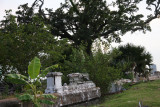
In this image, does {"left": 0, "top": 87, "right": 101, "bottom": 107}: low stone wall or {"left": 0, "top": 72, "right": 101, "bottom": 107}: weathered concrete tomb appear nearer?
{"left": 0, "top": 87, "right": 101, "bottom": 107}: low stone wall

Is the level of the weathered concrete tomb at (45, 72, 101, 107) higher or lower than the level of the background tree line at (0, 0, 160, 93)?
lower

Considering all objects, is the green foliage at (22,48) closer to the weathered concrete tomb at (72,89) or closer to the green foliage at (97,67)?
the green foliage at (97,67)

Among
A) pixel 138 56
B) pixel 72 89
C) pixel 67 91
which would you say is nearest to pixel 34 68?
pixel 67 91

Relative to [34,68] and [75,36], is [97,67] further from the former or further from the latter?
[75,36]

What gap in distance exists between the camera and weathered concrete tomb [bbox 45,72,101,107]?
8281 mm

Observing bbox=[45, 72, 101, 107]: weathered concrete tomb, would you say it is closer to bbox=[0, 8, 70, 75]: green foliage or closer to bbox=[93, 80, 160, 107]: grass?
bbox=[93, 80, 160, 107]: grass

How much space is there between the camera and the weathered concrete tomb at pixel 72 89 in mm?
8281

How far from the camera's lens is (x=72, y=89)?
9.20 m

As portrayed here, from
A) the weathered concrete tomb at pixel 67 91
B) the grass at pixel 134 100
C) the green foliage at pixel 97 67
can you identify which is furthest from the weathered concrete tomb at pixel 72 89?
the grass at pixel 134 100

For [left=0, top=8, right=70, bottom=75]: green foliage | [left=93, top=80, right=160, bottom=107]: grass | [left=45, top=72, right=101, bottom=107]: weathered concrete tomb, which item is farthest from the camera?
[left=0, top=8, right=70, bottom=75]: green foliage

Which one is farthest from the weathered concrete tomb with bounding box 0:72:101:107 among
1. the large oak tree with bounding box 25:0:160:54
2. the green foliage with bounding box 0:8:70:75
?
the large oak tree with bounding box 25:0:160:54

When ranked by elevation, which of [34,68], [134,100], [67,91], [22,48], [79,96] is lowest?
[134,100]

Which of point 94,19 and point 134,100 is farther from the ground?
point 94,19

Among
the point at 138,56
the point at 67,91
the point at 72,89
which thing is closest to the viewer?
the point at 67,91
